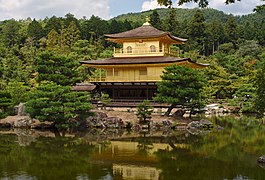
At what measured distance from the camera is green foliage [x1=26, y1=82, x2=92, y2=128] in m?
21.6

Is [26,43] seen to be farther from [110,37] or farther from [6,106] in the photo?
[6,106]

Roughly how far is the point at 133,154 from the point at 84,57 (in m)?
30.4

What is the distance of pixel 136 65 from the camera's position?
29.5 metres

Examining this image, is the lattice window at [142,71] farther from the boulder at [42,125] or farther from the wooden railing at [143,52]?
the boulder at [42,125]

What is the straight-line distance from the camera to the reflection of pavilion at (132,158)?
1194 cm

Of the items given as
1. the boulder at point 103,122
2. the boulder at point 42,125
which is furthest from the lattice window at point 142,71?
the boulder at point 42,125

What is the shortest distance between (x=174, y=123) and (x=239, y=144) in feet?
21.0

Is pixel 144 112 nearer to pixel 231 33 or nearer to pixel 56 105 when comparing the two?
pixel 56 105

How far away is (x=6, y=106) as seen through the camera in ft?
81.8

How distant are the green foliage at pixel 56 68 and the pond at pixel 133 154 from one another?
14.7ft

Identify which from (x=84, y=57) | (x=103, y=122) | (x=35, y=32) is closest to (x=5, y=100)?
(x=103, y=122)

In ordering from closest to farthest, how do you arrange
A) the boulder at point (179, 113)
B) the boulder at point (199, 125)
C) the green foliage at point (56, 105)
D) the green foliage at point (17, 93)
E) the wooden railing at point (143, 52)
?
1. the green foliage at point (56, 105)
2. the boulder at point (199, 125)
3. the boulder at point (179, 113)
4. the green foliage at point (17, 93)
5. the wooden railing at point (143, 52)

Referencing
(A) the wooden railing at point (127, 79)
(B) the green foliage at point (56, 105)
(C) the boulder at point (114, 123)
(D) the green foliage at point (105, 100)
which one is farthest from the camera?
(A) the wooden railing at point (127, 79)

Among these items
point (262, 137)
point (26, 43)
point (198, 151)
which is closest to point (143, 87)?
point (262, 137)
